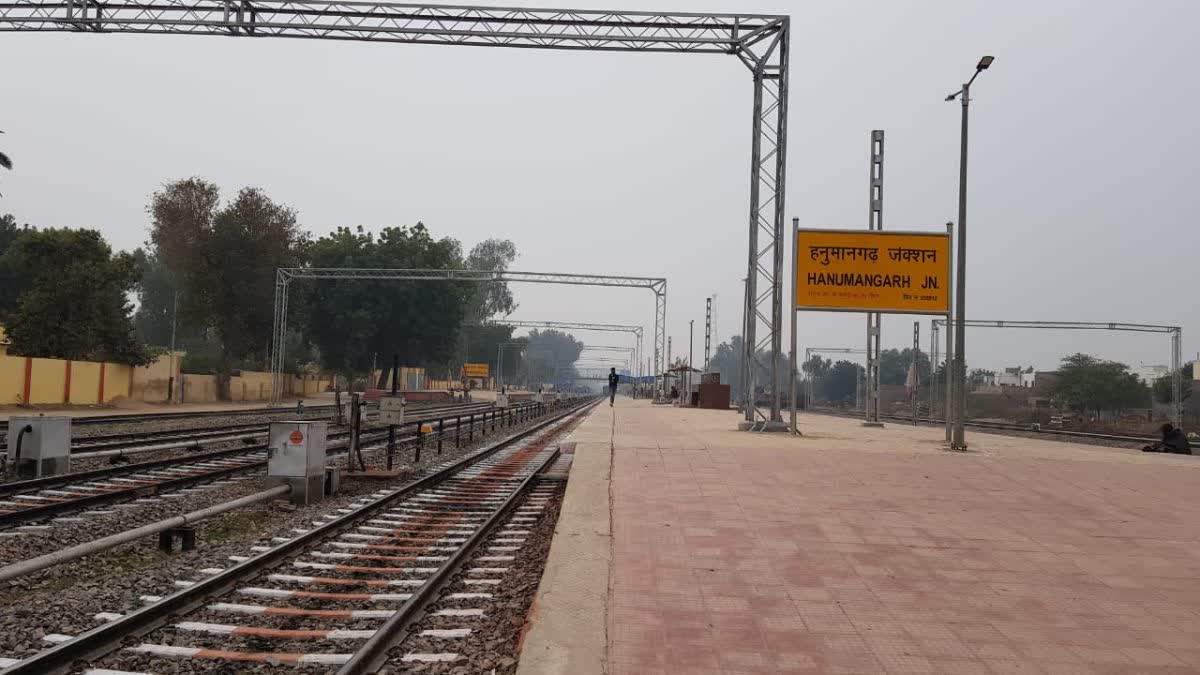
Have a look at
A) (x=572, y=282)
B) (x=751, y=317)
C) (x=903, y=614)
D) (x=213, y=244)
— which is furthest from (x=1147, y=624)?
(x=213, y=244)

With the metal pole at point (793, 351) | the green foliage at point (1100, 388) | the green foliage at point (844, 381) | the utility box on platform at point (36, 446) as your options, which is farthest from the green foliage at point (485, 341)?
the utility box on platform at point (36, 446)

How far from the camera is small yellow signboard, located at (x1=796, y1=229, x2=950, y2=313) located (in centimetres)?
1934

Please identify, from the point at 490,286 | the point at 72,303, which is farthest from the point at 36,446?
the point at 490,286

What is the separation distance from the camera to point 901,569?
22.7 ft

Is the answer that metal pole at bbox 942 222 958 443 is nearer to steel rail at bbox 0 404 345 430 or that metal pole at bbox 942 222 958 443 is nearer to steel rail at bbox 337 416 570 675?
steel rail at bbox 337 416 570 675

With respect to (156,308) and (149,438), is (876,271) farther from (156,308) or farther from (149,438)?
(156,308)

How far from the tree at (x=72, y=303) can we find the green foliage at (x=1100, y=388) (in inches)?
2384

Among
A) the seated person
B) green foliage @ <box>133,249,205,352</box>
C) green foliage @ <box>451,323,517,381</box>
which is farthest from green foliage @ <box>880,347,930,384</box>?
the seated person

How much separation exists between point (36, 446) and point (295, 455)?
15.3ft

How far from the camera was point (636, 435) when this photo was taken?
55.6ft

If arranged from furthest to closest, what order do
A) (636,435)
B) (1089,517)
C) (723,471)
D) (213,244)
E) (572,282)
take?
(213,244), (572,282), (636,435), (723,471), (1089,517)

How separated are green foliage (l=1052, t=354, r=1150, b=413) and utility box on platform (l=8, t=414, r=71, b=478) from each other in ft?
215

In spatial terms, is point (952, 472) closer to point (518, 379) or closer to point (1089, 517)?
point (1089, 517)

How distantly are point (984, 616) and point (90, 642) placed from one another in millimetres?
5300
